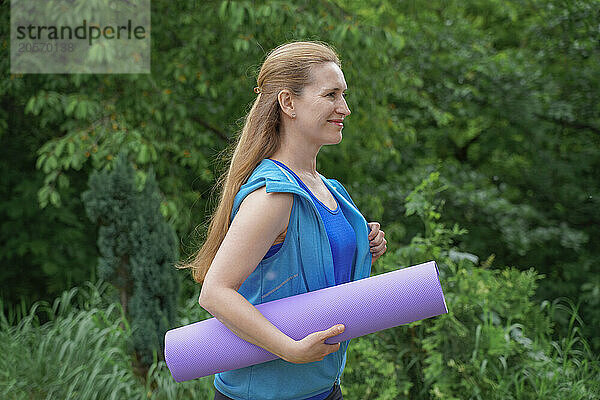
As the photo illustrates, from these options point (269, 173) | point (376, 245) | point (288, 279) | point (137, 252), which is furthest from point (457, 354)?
point (269, 173)

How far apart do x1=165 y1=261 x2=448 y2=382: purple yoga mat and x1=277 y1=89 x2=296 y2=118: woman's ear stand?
0.46 meters

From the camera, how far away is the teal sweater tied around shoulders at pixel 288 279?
1.53m

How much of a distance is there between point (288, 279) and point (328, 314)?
0.46 ft

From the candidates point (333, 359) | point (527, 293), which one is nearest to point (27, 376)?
point (333, 359)

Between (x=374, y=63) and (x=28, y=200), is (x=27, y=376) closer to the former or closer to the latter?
(x=28, y=200)

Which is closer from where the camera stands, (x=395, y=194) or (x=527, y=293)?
(x=527, y=293)

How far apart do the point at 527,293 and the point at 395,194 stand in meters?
2.32

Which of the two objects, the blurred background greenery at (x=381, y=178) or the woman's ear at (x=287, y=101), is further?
the blurred background greenery at (x=381, y=178)

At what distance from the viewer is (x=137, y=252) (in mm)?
3881

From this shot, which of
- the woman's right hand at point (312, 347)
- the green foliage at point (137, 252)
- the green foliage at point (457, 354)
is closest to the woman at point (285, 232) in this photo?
the woman's right hand at point (312, 347)

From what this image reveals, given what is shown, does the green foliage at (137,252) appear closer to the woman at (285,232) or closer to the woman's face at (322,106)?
the woman at (285,232)

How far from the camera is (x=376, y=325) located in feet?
5.03

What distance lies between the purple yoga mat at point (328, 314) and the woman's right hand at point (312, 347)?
0.02 m

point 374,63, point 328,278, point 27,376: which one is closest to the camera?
point 328,278
